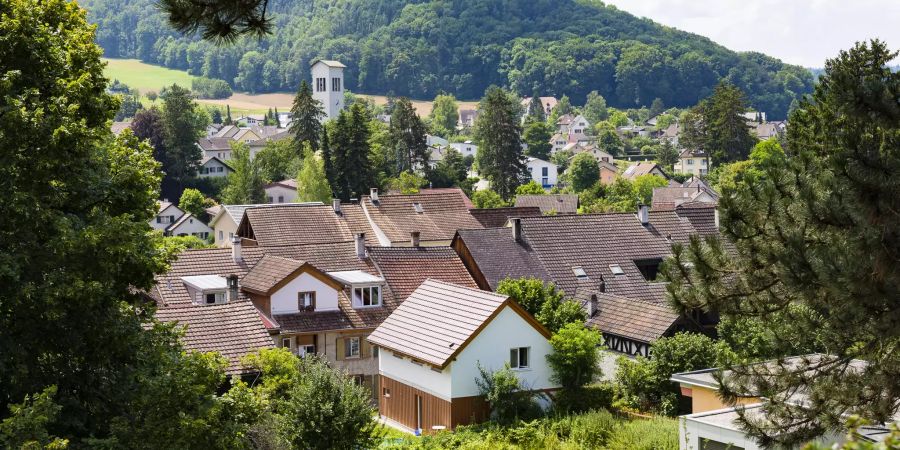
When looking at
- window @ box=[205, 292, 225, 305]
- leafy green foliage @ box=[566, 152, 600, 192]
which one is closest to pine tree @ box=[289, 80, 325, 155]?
leafy green foliage @ box=[566, 152, 600, 192]

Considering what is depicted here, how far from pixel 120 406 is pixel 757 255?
8604 millimetres

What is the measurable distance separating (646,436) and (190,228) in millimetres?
57665

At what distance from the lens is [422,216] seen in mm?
A: 56812

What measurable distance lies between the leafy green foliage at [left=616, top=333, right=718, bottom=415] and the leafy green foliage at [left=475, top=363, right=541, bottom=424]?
266cm

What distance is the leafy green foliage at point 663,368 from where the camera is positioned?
30.3 metres

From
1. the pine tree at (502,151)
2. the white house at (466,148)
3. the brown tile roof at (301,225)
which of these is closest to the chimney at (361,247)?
the brown tile roof at (301,225)

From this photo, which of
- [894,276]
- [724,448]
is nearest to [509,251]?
[724,448]

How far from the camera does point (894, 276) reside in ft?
41.9

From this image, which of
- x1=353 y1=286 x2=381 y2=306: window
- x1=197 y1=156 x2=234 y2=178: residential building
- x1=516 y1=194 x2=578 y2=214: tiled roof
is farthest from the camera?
x1=197 y1=156 x2=234 y2=178: residential building

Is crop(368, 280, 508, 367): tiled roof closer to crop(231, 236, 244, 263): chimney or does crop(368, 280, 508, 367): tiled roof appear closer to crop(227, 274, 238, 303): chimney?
crop(227, 274, 238, 303): chimney

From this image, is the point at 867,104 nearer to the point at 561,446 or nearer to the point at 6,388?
the point at 6,388

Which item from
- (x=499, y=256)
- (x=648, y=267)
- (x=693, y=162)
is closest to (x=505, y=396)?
(x=499, y=256)

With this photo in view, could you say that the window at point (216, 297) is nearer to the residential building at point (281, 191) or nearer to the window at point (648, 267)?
the window at point (648, 267)

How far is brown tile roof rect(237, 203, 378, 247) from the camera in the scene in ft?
166
